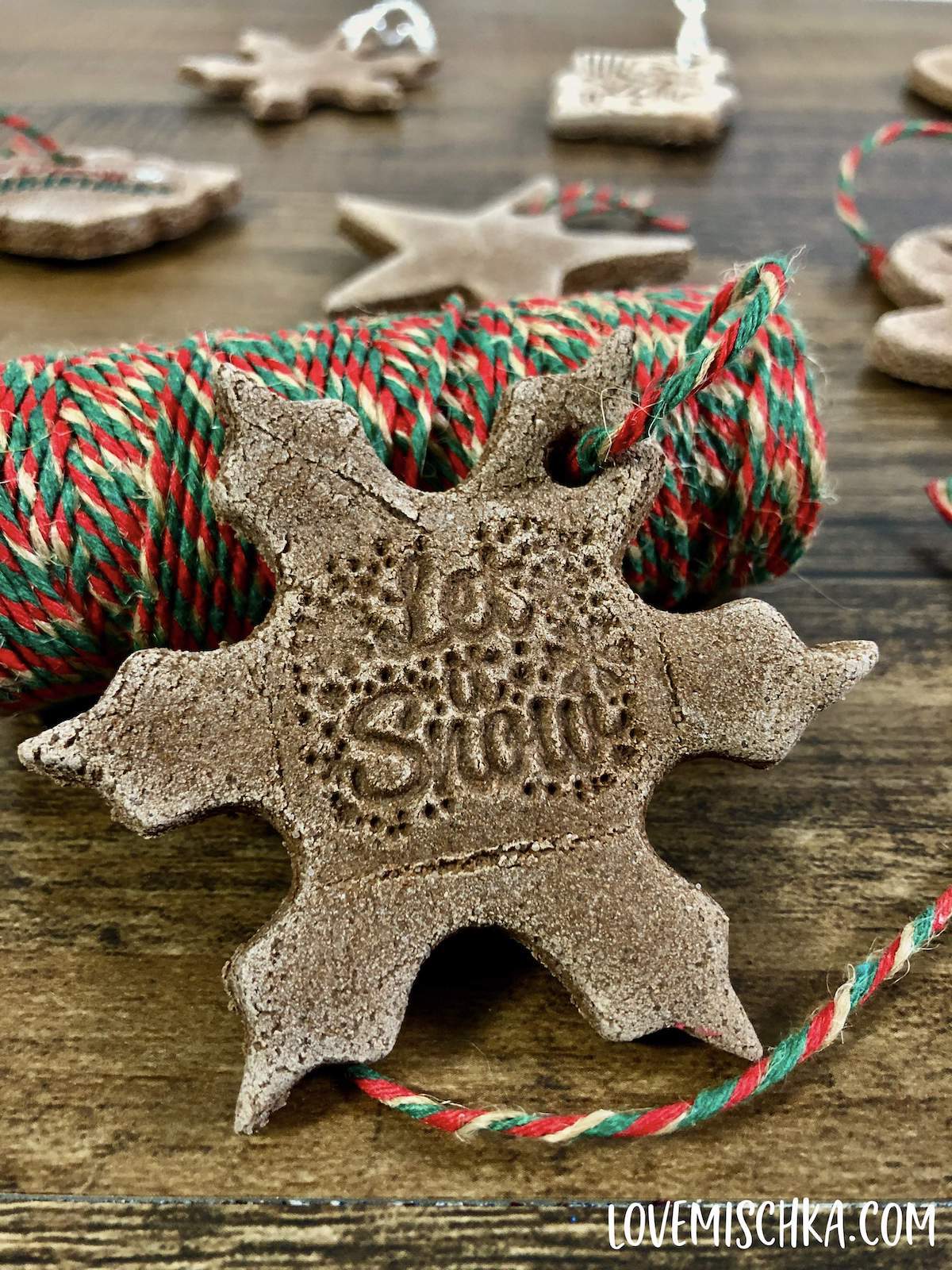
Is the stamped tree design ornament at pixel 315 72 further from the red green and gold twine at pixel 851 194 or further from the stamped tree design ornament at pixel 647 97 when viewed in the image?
the red green and gold twine at pixel 851 194

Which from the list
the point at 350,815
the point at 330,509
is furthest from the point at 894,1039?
the point at 330,509

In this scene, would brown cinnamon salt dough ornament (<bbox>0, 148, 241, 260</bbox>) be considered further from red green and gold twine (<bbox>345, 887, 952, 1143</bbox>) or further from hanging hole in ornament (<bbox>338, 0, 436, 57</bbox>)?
red green and gold twine (<bbox>345, 887, 952, 1143</bbox>)

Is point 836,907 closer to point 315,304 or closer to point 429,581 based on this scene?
point 429,581

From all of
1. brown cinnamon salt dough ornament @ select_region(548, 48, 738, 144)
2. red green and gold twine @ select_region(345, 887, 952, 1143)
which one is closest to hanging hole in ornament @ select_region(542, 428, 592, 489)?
red green and gold twine @ select_region(345, 887, 952, 1143)

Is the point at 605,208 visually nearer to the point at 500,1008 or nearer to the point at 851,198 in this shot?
the point at 851,198

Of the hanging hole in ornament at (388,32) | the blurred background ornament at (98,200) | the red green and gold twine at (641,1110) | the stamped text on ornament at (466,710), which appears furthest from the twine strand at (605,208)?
the red green and gold twine at (641,1110)
